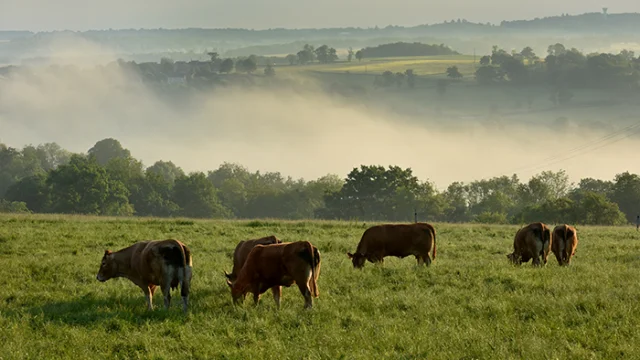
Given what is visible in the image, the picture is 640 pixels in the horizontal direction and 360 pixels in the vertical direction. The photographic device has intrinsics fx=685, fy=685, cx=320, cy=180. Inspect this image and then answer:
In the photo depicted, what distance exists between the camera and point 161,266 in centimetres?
1434

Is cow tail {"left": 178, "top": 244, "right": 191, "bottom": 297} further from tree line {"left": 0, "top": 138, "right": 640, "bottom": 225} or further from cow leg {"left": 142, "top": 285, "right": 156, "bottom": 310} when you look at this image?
tree line {"left": 0, "top": 138, "right": 640, "bottom": 225}

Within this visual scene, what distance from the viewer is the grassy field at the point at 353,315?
38.0 feet

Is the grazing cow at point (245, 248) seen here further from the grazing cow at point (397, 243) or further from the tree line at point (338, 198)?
the tree line at point (338, 198)

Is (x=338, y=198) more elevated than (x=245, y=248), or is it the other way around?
(x=338, y=198)

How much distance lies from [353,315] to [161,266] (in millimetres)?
4147

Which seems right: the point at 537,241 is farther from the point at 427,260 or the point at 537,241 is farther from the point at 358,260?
the point at 358,260

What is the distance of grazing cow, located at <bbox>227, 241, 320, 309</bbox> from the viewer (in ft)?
46.0

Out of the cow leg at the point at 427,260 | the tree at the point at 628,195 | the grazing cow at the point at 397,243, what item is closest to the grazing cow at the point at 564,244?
the grazing cow at the point at 397,243

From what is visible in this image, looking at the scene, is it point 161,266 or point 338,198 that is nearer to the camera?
point 161,266

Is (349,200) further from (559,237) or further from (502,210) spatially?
(559,237)

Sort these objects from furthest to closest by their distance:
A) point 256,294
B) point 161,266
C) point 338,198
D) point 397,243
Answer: point 338,198 → point 397,243 → point 256,294 → point 161,266

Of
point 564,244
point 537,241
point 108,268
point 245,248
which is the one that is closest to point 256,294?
point 245,248

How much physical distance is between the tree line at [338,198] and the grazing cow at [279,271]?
2209 inches

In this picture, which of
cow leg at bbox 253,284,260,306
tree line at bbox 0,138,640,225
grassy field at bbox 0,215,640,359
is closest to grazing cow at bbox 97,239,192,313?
grassy field at bbox 0,215,640,359
